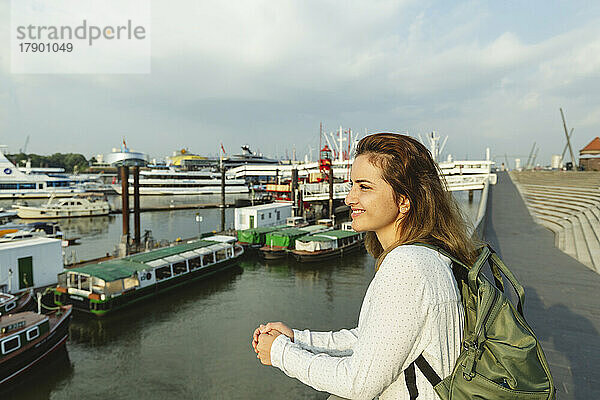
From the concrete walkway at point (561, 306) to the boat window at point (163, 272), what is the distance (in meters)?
11.6

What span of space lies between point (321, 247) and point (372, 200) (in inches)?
741

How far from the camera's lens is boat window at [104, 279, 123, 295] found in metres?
12.3

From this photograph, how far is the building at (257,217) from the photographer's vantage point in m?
25.2

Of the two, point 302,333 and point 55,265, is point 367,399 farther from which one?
point 55,265

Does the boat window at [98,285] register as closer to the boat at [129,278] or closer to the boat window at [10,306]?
the boat at [129,278]

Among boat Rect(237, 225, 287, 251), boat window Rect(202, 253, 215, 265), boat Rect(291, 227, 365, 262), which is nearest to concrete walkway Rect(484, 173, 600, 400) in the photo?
boat Rect(291, 227, 365, 262)

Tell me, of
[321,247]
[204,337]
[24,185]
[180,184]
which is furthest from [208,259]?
[24,185]

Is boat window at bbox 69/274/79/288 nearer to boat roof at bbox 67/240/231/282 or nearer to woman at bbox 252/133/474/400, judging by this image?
boat roof at bbox 67/240/231/282

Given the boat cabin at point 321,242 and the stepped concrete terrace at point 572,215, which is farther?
the boat cabin at point 321,242

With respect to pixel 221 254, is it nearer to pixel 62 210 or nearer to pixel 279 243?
pixel 279 243

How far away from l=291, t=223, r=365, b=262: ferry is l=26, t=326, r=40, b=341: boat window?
39.8 ft

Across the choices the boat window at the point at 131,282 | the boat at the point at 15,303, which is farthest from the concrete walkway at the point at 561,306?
the boat at the point at 15,303

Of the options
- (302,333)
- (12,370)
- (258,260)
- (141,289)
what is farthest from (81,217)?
(302,333)

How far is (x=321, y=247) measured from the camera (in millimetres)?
19984
